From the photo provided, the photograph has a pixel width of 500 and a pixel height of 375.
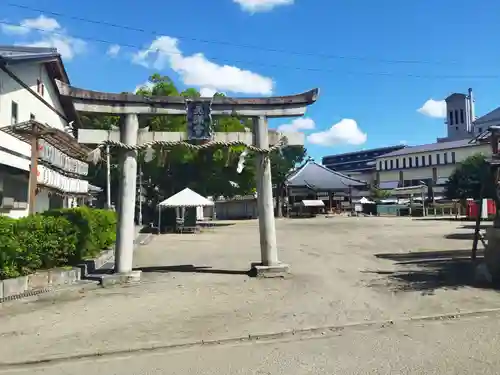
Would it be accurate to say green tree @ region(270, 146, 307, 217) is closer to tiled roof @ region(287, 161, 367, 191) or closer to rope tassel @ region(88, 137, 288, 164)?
tiled roof @ region(287, 161, 367, 191)

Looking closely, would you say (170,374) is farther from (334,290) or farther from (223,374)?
(334,290)

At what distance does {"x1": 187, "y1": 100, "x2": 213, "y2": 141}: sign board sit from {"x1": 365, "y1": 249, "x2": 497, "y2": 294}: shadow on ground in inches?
195

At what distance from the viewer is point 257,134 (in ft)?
37.7

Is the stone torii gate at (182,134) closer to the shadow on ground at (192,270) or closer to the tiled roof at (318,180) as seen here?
the shadow on ground at (192,270)

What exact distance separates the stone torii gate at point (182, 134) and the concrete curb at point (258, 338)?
4218 mm

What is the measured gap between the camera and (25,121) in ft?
46.1

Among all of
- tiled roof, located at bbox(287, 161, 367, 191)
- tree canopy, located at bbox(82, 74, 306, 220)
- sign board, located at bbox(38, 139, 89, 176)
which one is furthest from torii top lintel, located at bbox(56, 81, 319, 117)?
tiled roof, located at bbox(287, 161, 367, 191)

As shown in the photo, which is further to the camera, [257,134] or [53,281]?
[257,134]

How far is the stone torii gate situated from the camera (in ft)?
34.8

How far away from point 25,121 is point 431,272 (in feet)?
38.6

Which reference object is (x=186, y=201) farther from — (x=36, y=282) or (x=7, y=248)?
(x=7, y=248)

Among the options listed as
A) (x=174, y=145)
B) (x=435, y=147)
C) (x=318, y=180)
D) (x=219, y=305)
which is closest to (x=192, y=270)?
(x=174, y=145)

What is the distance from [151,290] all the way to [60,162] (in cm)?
921

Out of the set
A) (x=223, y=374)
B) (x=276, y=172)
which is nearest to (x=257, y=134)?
(x=223, y=374)
